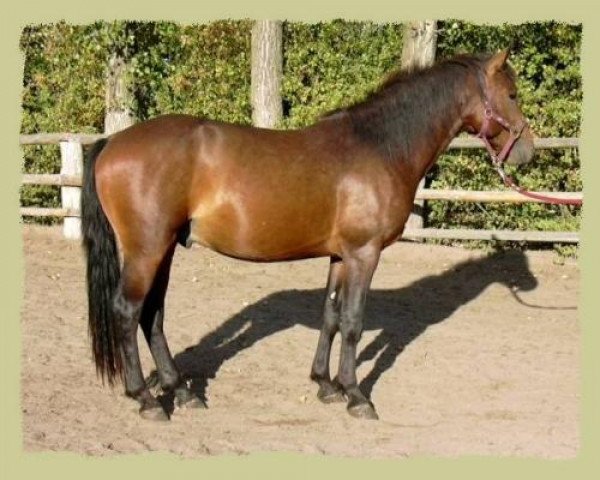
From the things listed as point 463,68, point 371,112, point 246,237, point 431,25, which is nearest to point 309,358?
point 246,237

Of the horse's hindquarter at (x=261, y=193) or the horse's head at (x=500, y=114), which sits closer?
the horse's hindquarter at (x=261, y=193)

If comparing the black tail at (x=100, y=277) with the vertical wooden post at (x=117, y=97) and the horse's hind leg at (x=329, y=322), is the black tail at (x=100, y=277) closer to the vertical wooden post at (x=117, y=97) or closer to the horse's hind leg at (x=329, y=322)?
the horse's hind leg at (x=329, y=322)

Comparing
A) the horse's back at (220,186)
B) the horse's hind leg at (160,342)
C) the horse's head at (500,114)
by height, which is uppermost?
the horse's head at (500,114)

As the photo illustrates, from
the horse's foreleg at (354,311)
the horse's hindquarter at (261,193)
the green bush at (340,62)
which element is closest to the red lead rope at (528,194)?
the horse's foreleg at (354,311)

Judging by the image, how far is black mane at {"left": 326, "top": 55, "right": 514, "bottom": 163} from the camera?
20.1 feet

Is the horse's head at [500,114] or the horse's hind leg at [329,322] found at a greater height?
the horse's head at [500,114]

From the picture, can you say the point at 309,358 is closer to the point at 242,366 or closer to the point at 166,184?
the point at 242,366

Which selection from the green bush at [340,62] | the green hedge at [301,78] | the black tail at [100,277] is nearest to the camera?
the black tail at [100,277]

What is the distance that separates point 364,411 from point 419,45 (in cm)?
651

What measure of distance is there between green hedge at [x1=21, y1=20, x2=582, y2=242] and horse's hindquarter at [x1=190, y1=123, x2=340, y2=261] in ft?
18.6

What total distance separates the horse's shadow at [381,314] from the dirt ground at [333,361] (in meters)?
0.02

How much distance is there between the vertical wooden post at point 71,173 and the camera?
1139 cm

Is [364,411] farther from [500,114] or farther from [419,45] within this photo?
[419,45]

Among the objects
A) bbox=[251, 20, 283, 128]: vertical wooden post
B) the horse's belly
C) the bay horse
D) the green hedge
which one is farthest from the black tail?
bbox=[251, 20, 283, 128]: vertical wooden post
